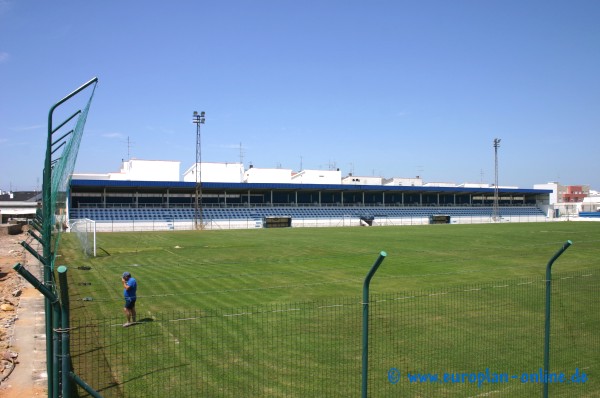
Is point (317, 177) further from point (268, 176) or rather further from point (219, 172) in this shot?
point (219, 172)

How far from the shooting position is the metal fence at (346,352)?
854 cm

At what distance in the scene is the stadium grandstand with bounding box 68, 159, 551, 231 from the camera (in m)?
62.5

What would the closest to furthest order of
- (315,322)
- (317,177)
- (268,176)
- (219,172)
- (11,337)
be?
(11,337), (315,322), (219,172), (268,176), (317,177)

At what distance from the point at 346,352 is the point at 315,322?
8.76ft

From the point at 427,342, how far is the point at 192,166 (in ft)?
221

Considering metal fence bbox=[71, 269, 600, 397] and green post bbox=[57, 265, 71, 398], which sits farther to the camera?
metal fence bbox=[71, 269, 600, 397]

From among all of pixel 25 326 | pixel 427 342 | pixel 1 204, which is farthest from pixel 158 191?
pixel 427 342

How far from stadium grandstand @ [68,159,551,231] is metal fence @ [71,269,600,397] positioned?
160ft

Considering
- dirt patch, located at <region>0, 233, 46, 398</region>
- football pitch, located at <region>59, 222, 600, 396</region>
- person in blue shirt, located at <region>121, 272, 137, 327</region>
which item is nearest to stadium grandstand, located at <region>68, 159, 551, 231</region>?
dirt patch, located at <region>0, 233, 46, 398</region>

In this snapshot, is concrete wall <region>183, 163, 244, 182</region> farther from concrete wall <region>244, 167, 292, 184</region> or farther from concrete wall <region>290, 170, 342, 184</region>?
concrete wall <region>290, 170, 342, 184</region>

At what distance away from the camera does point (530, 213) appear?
93.6m

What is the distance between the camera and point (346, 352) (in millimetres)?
10430

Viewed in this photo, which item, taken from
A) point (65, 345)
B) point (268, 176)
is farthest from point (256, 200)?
point (65, 345)

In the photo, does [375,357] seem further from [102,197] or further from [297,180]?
[297,180]
